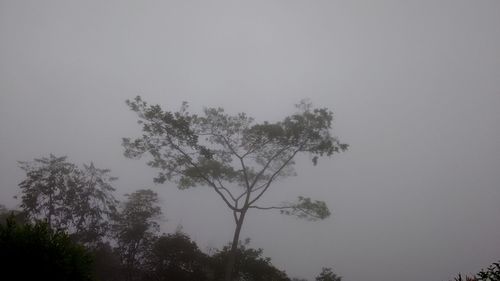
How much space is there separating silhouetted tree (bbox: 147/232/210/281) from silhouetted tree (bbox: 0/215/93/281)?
13685mm

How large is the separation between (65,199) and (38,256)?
2150cm

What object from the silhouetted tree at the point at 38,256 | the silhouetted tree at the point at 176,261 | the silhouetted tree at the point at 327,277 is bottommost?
the silhouetted tree at the point at 38,256

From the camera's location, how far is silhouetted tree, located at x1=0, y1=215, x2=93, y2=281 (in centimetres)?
820

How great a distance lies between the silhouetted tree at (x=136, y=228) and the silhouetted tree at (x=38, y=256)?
1640cm

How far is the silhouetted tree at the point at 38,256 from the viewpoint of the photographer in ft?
26.9

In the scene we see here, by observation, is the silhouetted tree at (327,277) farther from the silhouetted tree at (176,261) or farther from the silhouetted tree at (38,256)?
the silhouetted tree at (38,256)

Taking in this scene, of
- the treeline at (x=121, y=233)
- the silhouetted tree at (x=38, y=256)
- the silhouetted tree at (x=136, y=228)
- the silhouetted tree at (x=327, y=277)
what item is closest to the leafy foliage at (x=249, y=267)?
the treeline at (x=121, y=233)

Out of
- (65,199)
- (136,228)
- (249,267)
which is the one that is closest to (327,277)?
(249,267)

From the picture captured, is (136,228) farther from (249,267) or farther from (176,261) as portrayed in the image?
(249,267)

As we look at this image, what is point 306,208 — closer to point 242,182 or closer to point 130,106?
point 242,182

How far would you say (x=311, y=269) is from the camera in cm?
19188

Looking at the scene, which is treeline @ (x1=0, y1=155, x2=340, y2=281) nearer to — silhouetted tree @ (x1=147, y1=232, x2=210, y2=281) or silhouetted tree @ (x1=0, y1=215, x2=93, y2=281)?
silhouetted tree @ (x1=147, y1=232, x2=210, y2=281)

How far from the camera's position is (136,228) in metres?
26.6

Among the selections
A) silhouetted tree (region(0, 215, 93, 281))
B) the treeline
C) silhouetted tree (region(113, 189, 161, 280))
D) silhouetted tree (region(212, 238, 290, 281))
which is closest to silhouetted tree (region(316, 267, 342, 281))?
the treeline
